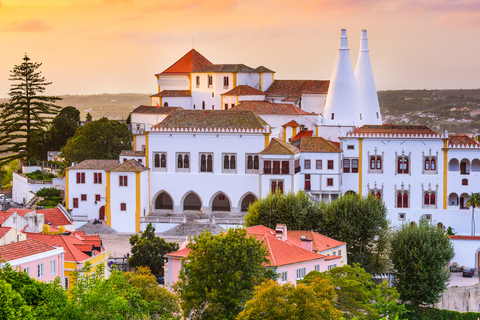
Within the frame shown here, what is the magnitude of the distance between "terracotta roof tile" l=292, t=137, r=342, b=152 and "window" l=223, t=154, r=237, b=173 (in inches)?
181

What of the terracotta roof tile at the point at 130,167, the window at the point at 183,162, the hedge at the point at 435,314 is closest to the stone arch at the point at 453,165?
the hedge at the point at 435,314

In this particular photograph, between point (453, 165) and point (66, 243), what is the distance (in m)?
30.5

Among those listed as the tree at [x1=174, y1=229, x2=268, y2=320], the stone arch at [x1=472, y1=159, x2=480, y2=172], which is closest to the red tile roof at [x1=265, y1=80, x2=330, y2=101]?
the stone arch at [x1=472, y1=159, x2=480, y2=172]

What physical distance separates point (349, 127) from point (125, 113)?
129 m

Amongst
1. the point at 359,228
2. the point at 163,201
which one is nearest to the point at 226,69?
the point at 163,201

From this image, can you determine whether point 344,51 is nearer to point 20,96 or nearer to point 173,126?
point 173,126

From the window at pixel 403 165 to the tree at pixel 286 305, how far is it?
31878mm

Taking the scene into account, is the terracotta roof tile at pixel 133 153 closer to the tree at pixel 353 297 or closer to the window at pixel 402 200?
the window at pixel 402 200

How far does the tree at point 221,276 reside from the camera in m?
35.7

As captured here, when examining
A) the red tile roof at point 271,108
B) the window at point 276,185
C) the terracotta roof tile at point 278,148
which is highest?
the red tile roof at point 271,108

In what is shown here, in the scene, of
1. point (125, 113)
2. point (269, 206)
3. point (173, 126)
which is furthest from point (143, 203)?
point (125, 113)

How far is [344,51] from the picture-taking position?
68750 millimetres

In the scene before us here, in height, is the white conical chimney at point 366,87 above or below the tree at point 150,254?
above

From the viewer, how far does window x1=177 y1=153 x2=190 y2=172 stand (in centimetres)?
6550
